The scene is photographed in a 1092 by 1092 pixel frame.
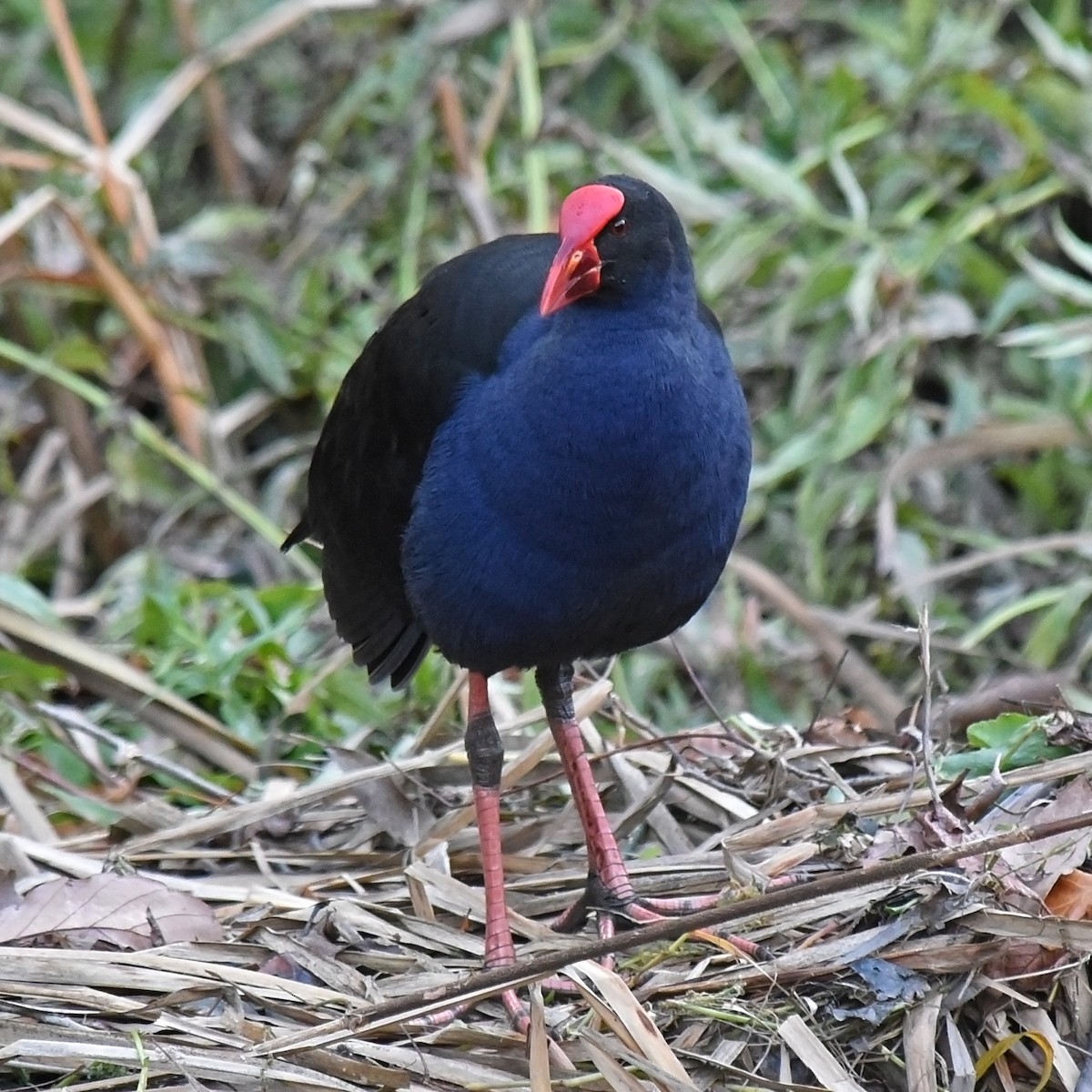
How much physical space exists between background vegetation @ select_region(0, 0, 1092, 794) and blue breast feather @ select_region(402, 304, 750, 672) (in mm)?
978

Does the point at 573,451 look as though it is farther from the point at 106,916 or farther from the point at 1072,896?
the point at 106,916

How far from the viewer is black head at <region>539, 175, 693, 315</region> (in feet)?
8.27

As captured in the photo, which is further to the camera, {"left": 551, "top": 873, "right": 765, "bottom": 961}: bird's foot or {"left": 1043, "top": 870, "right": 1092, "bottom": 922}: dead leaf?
{"left": 551, "top": 873, "right": 765, "bottom": 961}: bird's foot

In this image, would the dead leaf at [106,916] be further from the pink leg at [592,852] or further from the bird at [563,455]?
the pink leg at [592,852]

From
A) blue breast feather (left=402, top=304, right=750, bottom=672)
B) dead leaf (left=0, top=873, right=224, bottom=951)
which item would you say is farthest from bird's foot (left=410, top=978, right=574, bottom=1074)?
blue breast feather (left=402, top=304, right=750, bottom=672)

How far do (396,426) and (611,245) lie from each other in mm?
484

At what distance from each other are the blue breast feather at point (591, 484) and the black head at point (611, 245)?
0.16 feet

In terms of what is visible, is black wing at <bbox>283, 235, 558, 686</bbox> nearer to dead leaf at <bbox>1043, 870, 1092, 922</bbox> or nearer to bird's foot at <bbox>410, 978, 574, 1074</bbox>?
bird's foot at <bbox>410, 978, 574, 1074</bbox>

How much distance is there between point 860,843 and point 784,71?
125 inches

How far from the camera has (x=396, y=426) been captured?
283cm

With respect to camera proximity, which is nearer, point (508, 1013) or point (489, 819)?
point (508, 1013)

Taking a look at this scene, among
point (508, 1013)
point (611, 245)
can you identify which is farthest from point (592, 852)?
point (611, 245)

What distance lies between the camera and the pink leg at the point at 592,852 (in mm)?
2846

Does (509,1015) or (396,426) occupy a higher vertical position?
(396,426)
